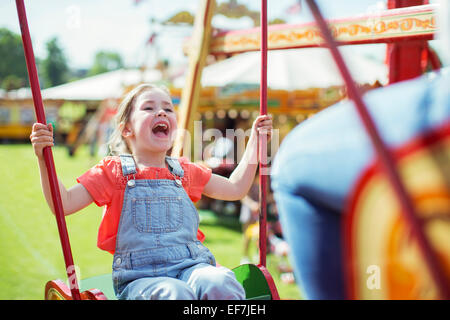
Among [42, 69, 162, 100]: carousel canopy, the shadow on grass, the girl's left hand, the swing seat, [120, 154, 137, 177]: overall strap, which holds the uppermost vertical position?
[42, 69, 162, 100]: carousel canopy

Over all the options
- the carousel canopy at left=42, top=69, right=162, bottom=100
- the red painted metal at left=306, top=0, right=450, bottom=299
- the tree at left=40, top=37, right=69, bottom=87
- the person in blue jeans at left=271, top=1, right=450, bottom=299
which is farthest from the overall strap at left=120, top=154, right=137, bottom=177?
the tree at left=40, top=37, right=69, bottom=87

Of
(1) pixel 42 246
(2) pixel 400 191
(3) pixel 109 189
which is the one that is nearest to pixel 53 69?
(1) pixel 42 246

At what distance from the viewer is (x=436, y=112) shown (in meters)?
0.80

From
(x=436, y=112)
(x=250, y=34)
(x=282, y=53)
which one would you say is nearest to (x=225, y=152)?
(x=282, y=53)

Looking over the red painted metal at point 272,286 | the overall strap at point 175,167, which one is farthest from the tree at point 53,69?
the red painted metal at point 272,286

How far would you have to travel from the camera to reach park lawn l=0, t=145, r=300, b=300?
367 cm

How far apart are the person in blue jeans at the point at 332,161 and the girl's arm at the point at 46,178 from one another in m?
0.76

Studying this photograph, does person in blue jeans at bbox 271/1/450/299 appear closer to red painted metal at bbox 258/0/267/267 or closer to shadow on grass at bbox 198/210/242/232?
red painted metal at bbox 258/0/267/267

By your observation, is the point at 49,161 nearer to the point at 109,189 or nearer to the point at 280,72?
the point at 109,189

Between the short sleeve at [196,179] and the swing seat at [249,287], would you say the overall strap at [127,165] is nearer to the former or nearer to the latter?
the short sleeve at [196,179]

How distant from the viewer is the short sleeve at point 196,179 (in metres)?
1.80

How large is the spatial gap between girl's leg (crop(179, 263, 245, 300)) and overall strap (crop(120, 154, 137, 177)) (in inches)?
16.0
